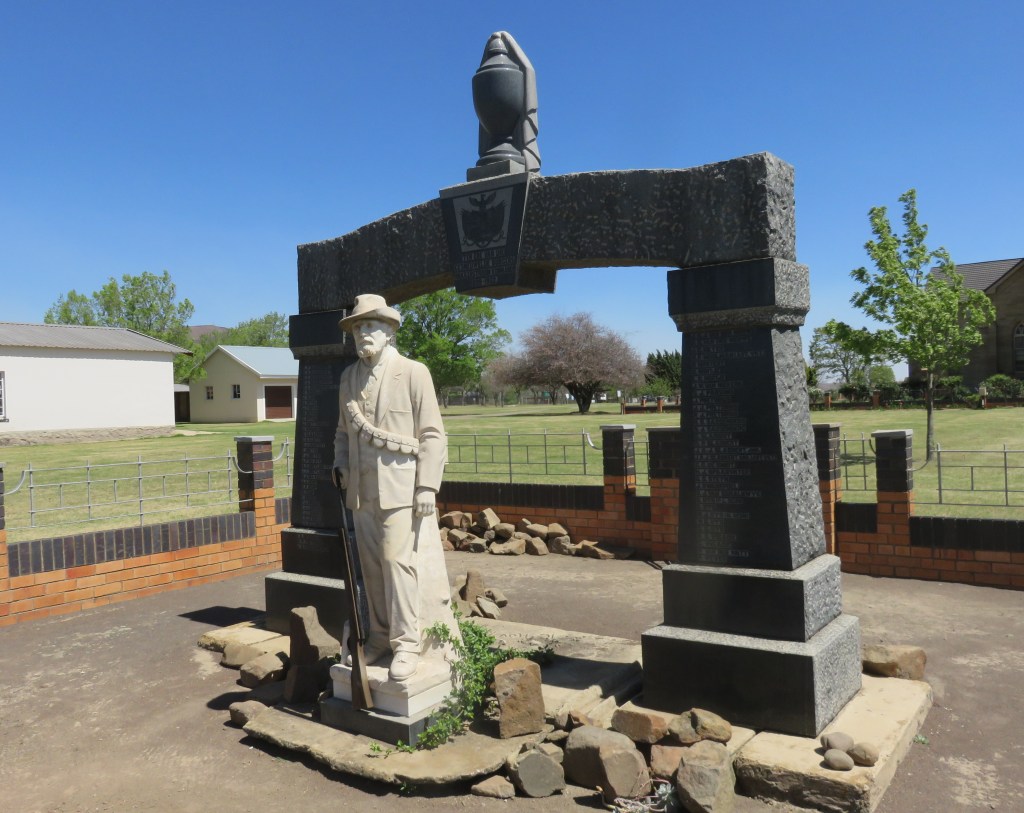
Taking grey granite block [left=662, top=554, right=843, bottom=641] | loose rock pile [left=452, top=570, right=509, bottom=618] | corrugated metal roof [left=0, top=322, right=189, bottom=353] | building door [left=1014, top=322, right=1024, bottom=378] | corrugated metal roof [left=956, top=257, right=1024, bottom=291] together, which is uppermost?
corrugated metal roof [left=956, top=257, right=1024, bottom=291]

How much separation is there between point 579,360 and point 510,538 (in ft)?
124

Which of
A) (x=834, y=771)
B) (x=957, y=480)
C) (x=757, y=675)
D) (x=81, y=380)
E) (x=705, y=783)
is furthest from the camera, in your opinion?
(x=81, y=380)

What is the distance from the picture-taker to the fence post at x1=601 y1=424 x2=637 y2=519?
406 inches

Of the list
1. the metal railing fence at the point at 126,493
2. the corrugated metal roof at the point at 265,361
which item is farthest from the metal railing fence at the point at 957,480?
the corrugated metal roof at the point at 265,361

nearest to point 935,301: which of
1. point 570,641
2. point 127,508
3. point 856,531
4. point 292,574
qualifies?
point 856,531

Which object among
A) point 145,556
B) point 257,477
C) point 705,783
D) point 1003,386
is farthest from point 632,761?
point 1003,386

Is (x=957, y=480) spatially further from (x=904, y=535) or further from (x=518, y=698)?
(x=518, y=698)

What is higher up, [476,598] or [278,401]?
[278,401]

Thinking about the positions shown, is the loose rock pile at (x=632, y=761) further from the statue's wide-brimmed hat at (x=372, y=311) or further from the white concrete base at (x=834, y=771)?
the statue's wide-brimmed hat at (x=372, y=311)

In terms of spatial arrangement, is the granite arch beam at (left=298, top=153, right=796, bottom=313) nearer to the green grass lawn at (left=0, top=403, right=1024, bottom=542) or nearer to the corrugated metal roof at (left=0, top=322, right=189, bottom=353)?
the green grass lawn at (left=0, top=403, right=1024, bottom=542)

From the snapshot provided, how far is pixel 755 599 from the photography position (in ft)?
15.7

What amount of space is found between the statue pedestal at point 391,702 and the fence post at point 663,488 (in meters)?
5.26

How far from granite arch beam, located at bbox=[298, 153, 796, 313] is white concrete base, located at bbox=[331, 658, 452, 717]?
110 inches

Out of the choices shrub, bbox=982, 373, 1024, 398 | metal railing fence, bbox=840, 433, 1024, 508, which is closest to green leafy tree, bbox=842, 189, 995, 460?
metal railing fence, bbox=840, 433, 1024, 508
